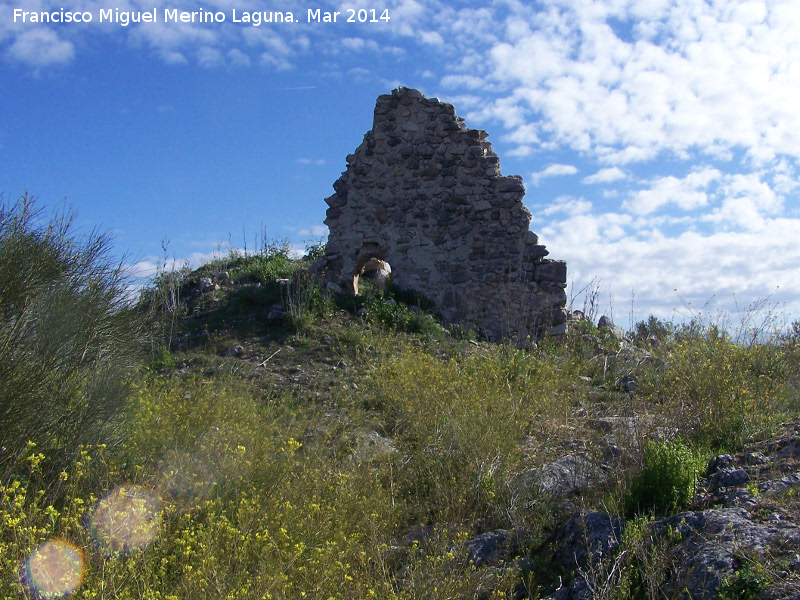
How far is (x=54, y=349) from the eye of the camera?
15.7ft

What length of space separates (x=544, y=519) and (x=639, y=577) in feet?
2.90

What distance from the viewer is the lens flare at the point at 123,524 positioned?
342cm

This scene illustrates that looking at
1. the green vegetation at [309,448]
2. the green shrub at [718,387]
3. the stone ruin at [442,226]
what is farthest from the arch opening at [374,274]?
the green shrub at [718,387]

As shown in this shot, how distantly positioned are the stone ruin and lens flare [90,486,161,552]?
6.46 meters

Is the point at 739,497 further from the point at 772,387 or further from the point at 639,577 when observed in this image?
the point at 772,387

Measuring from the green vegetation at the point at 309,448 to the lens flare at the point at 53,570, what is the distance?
0.01 meters

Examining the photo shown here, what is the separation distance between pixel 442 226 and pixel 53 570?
7978 millimetres

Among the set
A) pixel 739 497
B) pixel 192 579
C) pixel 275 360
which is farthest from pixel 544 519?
pixel 275 360

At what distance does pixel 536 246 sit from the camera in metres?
9.95

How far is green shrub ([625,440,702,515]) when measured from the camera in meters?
3.97

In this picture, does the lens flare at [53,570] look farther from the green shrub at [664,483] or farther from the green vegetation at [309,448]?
the green shrub at [664,483]

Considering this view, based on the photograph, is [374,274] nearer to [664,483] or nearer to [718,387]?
[718,387]

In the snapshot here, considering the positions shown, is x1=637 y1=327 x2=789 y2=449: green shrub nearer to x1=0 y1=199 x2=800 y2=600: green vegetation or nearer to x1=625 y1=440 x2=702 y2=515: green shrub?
x1=0 y1=199 x2=800 y2=600: green vegetation

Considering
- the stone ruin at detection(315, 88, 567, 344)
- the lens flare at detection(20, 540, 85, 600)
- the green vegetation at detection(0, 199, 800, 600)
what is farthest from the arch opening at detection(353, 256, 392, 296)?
the lens flare at detection(20, 540, 85, 600)
